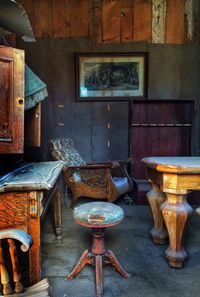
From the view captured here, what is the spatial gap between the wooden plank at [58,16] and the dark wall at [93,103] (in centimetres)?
17

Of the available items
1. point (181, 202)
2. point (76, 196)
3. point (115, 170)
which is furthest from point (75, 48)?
point (181, 202)

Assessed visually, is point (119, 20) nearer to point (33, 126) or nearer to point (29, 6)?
point (29, 6)

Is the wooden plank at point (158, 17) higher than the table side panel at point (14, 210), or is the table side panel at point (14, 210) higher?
the wooden plank at point (158, 17)

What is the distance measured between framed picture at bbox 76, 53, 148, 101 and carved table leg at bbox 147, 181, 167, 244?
7.13ft

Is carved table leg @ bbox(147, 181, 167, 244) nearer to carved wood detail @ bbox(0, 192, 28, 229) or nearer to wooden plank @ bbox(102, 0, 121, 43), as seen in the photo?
carved wood detail @ bbox(0, 192, 28, 229)

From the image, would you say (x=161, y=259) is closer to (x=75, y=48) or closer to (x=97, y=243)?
(x=97, y=243)

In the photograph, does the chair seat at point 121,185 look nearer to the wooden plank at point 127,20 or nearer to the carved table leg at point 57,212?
the carved table leg at point 57,212

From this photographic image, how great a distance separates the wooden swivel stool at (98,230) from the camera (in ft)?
6.15

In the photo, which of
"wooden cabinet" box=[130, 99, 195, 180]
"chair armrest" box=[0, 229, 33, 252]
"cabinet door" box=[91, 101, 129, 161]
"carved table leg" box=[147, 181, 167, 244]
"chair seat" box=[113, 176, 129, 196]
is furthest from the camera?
"cabinet door" box=[91, 101, 129, 161]

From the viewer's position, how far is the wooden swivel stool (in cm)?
188

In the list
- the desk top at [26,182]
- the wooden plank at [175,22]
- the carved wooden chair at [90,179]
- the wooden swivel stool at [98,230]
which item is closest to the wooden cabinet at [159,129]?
the carved wooden chair at [90,179]

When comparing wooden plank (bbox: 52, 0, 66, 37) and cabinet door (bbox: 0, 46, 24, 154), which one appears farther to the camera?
wooden plank (bbox: 52, 0, 66, 37)

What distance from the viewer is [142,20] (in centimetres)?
421

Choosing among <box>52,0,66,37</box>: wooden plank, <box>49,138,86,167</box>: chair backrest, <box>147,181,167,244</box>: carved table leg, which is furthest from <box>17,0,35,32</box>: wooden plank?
<box>147,181,167,244</box>: carved table leg
